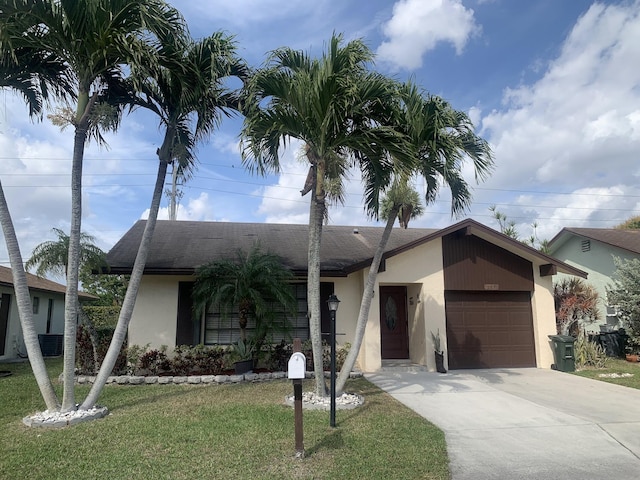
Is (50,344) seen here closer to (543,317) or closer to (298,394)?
(298,394)

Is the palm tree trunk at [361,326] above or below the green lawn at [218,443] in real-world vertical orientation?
above

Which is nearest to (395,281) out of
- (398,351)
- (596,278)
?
(398,351)

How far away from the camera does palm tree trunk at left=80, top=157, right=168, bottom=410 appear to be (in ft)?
22.2

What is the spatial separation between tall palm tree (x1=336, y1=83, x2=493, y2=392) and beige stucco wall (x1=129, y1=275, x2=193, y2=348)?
205 inches

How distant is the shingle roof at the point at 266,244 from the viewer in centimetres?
1101

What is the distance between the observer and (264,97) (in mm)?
7363

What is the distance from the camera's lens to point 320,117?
6805 mm

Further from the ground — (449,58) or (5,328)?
(449,58)

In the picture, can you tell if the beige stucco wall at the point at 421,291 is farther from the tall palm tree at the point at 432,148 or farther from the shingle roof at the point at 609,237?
the shingle roof at the point at 609,237

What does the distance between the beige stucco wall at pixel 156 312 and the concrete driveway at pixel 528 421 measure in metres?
5.09

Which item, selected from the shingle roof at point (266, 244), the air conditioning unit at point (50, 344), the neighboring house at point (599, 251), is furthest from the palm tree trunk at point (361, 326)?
the air conditioning unit at point (50, 344)

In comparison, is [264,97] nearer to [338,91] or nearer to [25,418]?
[338,91]

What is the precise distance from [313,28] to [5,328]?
14.4 m

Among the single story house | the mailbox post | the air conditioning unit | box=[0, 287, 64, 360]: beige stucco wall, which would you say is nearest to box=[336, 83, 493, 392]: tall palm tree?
the mailbox post
